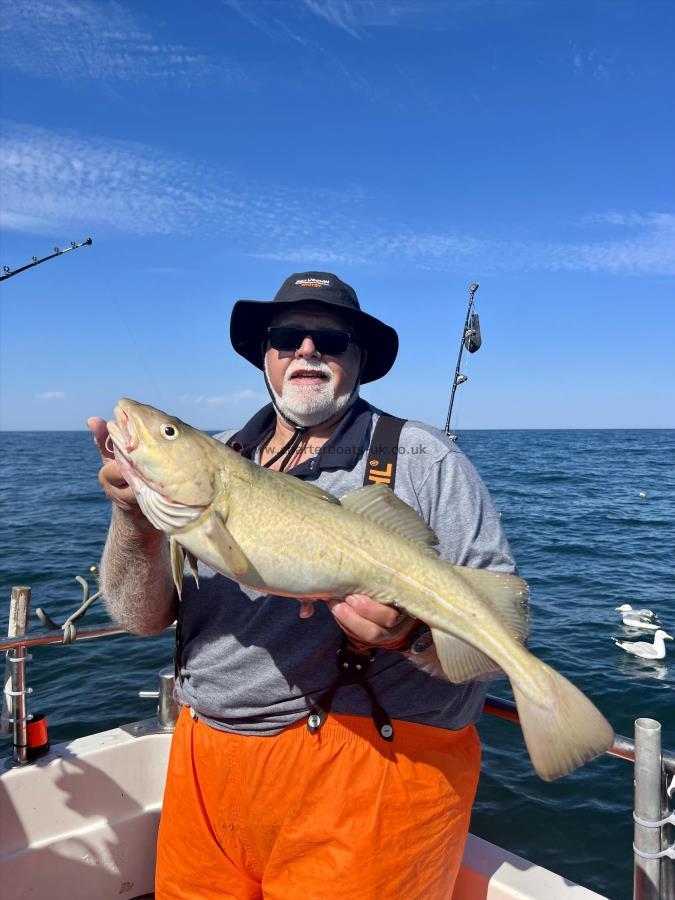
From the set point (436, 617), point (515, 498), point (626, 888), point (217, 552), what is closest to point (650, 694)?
point (626, 888)

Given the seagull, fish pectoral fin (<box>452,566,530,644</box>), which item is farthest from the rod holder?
the seagull

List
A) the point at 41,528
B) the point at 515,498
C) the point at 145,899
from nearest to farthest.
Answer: the point at 145,899 < the point at 41,528 < the point at 515,498

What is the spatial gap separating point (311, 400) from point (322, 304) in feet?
2.01

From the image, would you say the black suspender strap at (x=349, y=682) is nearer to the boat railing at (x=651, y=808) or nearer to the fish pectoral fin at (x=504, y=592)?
the fish pectoral fin at (x=504, y=592)

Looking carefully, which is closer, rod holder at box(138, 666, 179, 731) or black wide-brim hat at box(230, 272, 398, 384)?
black wide-brim hat at box(230, 272, 398, 384)

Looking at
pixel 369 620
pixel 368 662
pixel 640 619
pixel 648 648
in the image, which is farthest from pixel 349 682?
pixel 640 619

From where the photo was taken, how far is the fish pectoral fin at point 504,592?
2.70 meters

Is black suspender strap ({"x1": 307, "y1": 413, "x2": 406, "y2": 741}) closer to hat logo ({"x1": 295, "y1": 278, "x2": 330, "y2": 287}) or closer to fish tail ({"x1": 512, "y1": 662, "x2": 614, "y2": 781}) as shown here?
fish tail ({"x1": 512, "y1": 662, "x2": 614, "y2": 781})

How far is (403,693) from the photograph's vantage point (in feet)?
9.61

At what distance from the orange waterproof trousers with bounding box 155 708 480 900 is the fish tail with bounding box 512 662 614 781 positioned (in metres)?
0.55

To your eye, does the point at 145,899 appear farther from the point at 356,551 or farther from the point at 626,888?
the point at 626,888

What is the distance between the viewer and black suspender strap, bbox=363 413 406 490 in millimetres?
3098

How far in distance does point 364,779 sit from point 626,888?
5367 mm

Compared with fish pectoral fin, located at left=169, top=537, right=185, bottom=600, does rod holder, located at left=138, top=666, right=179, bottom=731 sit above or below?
below
